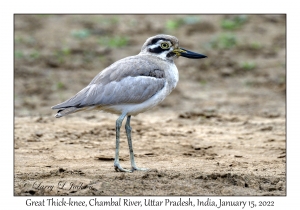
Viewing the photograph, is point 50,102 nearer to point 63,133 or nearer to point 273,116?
point 63,133

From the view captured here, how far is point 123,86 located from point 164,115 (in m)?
3.89

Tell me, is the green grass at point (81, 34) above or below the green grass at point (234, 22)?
below

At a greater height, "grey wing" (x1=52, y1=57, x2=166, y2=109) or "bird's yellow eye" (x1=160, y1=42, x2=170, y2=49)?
"bird's yellow eye" (x1=160, y1=42, x2=170, y2=49)

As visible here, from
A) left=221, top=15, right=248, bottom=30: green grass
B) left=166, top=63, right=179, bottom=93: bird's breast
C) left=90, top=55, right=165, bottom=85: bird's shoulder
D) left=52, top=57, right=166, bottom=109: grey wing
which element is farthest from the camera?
left=221, top=15, right=248, bottom=30: green grass

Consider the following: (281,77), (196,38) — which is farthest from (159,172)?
(196,38)

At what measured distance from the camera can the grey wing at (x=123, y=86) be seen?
7164 millimetres

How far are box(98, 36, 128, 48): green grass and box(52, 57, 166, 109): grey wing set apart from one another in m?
7.36

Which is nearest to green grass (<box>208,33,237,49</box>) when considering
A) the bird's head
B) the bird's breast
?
the bird's head

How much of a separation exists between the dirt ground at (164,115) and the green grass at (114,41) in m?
0.03

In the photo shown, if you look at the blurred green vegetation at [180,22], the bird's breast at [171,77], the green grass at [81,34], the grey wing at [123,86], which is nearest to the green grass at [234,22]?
the blurred green vegetation at [180,22]

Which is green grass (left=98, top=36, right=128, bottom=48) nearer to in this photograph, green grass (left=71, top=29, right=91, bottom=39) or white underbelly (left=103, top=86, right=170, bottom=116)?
green grass (left=71, top=29, right=91, bottom=39)

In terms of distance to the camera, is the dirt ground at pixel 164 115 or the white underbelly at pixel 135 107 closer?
→ the dirt ground at pixel 164 115

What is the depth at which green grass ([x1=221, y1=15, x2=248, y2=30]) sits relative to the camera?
15713 millimetres

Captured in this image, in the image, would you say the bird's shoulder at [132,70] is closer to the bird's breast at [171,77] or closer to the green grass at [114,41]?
the bird's breast at [171,77]
